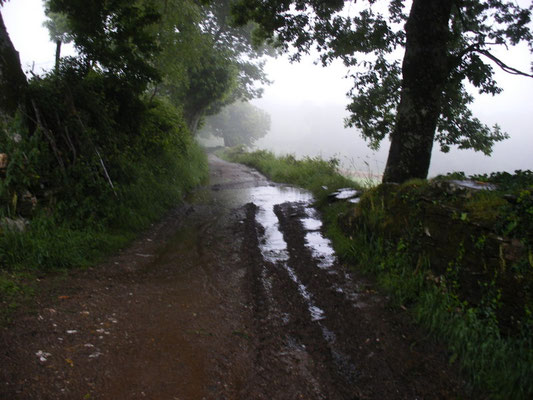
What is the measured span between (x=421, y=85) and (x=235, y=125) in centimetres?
4760

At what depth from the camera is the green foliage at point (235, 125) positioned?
164 ft

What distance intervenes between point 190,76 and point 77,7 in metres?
11.6

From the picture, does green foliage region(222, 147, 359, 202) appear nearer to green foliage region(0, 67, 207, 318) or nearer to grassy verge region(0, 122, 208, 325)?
grassy verge region(0, 122, 208, 325)

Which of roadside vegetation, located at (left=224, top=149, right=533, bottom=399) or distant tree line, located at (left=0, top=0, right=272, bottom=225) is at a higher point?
distant tree line, located at (left=0, top=0, right=272, bottom=225)

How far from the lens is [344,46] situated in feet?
29.2

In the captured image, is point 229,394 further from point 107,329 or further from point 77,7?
point 77,7

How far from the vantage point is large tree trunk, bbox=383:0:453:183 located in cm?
618

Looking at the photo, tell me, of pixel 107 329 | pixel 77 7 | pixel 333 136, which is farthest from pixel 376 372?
pixel 333 136

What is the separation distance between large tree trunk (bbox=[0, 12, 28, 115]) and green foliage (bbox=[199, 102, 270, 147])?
43072 millimetres

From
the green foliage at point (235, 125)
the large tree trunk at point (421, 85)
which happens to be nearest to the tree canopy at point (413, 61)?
the large tree trunk at point (421, 85)

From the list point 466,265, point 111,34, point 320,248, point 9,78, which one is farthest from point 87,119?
point 466,265

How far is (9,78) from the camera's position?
5.62 metres

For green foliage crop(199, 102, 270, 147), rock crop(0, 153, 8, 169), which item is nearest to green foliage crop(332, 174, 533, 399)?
rock crop(0, 153, 8, 169)

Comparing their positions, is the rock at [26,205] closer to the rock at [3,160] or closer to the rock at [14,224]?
the rock at [14,224]
